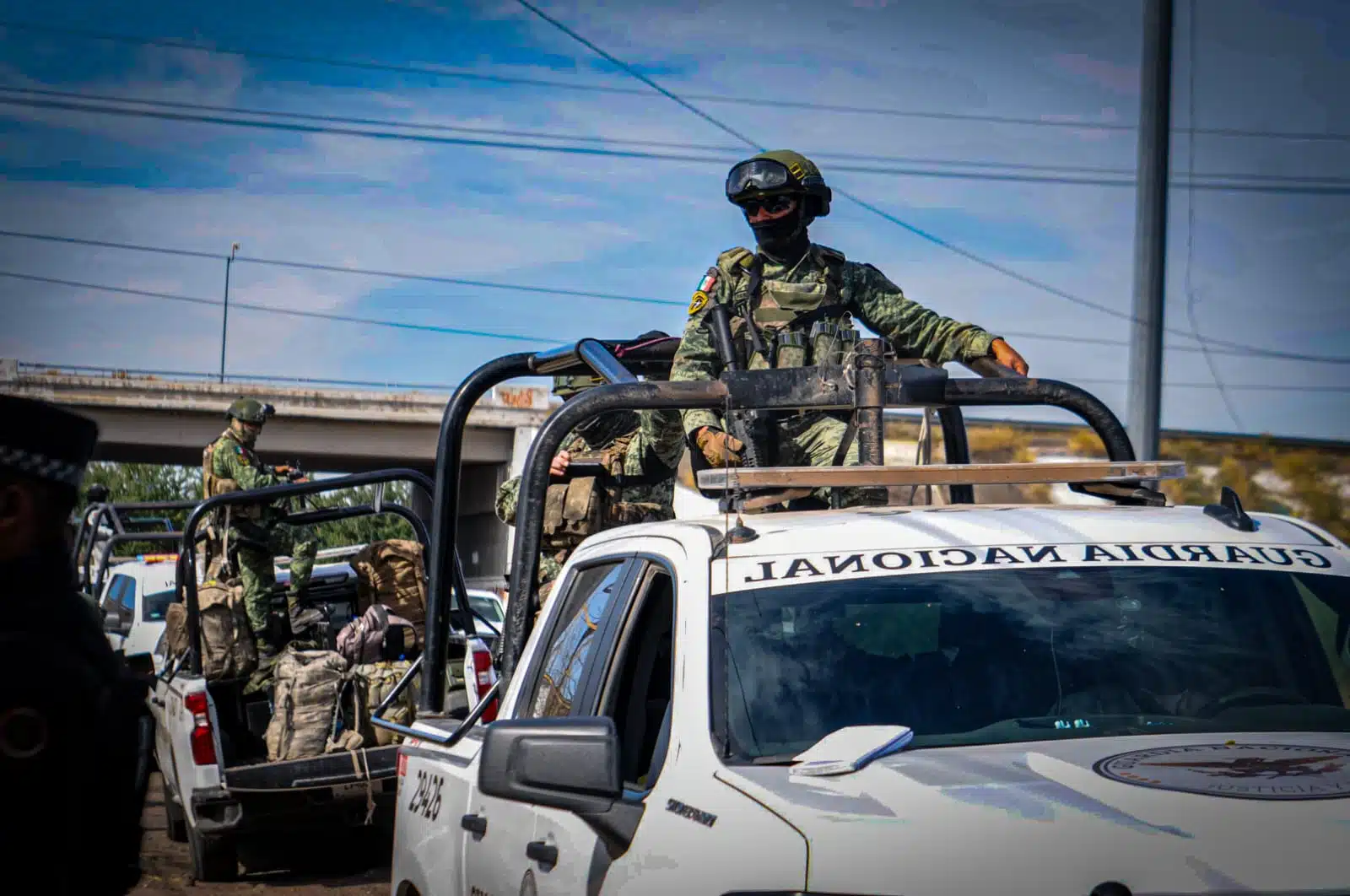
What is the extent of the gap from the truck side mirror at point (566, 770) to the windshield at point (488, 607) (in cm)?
1144

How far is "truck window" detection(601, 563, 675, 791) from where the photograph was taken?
12.9 feet

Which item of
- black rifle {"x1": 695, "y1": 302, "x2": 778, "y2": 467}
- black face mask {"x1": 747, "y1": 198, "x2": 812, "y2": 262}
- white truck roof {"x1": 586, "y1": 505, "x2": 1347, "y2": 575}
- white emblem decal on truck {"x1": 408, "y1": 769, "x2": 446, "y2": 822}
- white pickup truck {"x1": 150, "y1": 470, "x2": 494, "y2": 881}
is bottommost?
white pickup truck {"x1": 150, "y1": 470, "x2": 494, "y2": 881}

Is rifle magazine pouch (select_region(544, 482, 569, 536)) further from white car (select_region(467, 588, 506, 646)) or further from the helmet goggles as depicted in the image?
white car (select_region(467, 588, 506, 646))

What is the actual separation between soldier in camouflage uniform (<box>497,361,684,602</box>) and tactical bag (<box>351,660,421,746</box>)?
179cm

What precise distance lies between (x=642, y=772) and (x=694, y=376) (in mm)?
2371

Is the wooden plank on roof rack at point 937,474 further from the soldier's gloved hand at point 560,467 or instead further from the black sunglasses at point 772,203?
the soldier's gloved hand at point 560,467

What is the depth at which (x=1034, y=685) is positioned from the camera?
347 centimetres

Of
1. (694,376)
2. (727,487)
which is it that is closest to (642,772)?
(727,487)

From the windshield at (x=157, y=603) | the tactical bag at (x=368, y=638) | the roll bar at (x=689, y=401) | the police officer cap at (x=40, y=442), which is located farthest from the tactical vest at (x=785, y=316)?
the windshield at (x=157, y=603)

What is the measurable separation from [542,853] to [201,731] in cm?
611

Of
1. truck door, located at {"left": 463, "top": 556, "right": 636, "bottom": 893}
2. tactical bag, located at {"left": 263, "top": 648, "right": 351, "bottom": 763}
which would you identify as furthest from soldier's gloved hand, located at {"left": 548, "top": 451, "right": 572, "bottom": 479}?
tactical bag, located at {"left": 263, "top": 648, "right": 351, "bottom": 763}

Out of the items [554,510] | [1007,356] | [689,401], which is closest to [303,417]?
[554,510]

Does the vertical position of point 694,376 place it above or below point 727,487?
above

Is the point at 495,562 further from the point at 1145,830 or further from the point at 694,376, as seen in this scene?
the point at 1145,830
